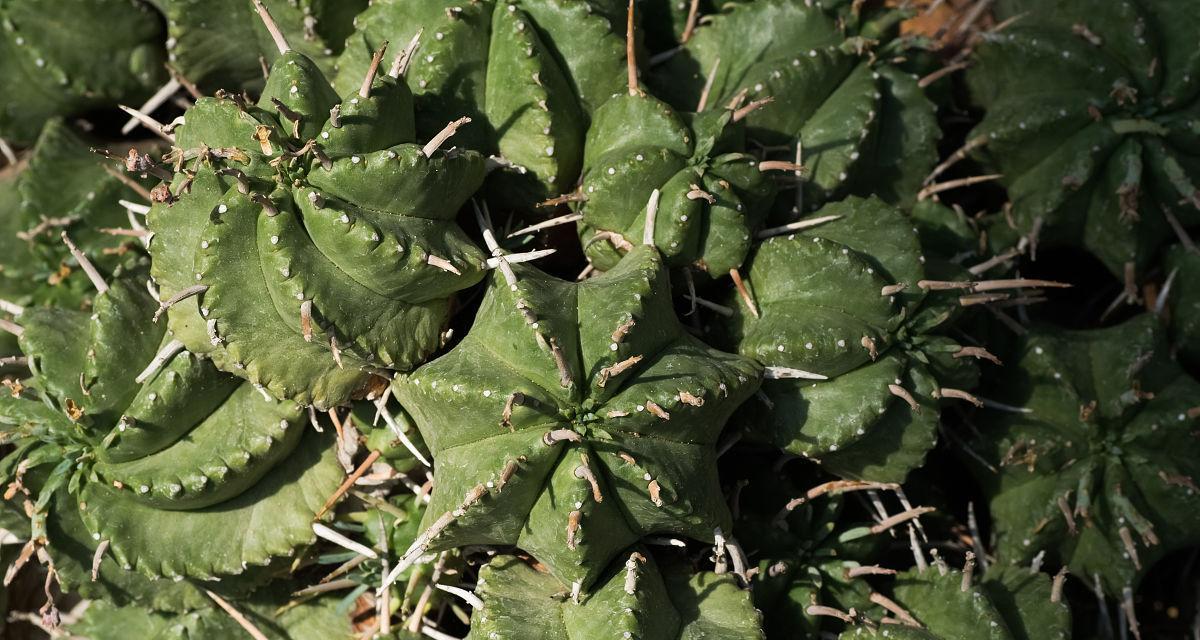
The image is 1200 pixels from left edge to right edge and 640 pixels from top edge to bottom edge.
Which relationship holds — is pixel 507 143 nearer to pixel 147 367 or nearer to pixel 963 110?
pixel 147 367

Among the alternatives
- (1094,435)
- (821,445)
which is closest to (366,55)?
(821,445)

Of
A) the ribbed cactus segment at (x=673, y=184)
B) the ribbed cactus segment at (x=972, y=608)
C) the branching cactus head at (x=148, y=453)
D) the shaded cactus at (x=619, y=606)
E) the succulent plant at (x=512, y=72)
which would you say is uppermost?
the succulent plant at (x=512, y=72)

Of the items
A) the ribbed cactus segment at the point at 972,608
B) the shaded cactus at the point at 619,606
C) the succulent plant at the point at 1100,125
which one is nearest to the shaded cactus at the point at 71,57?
the shaded cactus at the point at 619,606

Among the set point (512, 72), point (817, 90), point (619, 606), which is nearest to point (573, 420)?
point (619, 606)

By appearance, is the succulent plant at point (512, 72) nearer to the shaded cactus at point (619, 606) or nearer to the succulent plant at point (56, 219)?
the shaded cactus at point (619, 606)

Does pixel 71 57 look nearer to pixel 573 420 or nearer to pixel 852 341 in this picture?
pixel 573 420

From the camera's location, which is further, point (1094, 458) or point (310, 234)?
point (1094, 458)

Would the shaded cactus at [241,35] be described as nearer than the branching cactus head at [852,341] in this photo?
No
